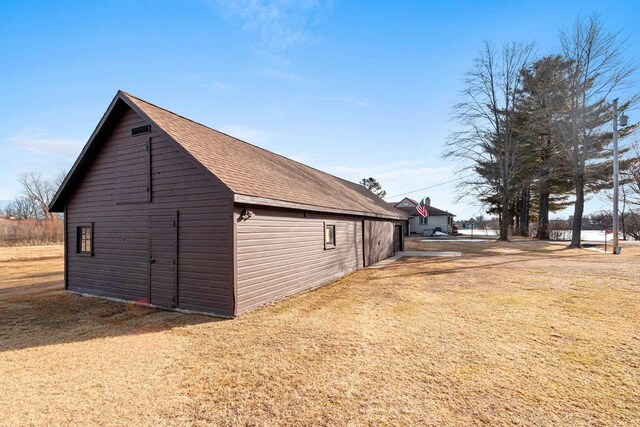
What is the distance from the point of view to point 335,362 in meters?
4.27

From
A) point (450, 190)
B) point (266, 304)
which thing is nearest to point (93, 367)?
point (266, 304)

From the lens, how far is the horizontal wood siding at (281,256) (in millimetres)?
6738

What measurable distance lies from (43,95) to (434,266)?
18.1m

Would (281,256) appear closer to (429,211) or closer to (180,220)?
(180,220)

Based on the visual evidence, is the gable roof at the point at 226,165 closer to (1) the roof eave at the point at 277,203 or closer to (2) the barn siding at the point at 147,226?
(1) the roof eave at the point at 277,203

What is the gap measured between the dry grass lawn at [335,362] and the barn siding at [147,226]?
0.72 metres

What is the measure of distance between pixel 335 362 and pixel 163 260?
17.2 ft

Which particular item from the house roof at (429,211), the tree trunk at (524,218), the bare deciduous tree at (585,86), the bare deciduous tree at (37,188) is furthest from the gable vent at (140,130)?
the bare deciduous tree at (37,188)

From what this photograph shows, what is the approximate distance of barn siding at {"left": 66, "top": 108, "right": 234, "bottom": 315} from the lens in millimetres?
6594

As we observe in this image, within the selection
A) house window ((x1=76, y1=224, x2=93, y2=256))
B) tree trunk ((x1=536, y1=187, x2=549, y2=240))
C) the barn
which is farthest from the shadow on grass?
tree trunk ((x1=536, y1=187, x2=549, y2=240))

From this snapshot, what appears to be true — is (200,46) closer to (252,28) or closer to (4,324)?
(252,28)

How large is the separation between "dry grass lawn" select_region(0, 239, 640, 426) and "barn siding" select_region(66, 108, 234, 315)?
72 cm

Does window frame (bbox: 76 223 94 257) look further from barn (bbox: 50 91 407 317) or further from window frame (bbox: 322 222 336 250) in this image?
window frame (bbox: 322 222 336 250)

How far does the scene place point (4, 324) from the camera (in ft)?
20.5
